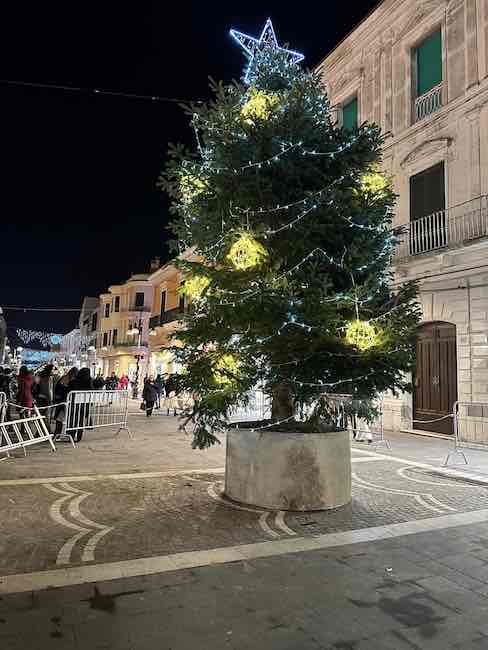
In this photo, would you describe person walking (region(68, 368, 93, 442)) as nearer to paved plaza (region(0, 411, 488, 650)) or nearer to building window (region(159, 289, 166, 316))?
paved plaza (region(0, 411, 488, 650))

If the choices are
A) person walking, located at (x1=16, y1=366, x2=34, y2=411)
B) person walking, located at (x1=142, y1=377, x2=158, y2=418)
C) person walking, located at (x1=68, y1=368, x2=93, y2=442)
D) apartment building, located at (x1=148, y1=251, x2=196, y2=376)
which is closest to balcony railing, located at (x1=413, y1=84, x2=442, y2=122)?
person walking, located at (x1=68, y1=368, x2=93, y2=442)

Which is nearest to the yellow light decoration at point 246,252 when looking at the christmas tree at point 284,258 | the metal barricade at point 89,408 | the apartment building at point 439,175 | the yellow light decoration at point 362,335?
the christmas tree at point 284,258

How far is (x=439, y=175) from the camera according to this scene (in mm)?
13570

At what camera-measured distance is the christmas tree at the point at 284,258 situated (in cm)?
609

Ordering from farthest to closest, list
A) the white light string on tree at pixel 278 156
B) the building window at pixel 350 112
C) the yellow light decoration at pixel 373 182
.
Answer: the building window at pixel 350 112 → the yellow light decoration at pixel 373 182 → the white light string on tree at pixel 278 156

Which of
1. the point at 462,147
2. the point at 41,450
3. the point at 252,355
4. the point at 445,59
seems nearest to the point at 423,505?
the point at 252,355

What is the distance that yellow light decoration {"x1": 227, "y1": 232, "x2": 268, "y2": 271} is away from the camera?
6.21 metres

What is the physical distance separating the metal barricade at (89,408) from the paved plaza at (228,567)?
3619mm

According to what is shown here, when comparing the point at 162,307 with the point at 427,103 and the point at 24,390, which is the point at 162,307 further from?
the point at 24,390

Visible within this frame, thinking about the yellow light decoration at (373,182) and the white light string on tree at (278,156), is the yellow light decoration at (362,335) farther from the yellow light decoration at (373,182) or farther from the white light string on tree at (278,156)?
the white light string on tree at (278,156)

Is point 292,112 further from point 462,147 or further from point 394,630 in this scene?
point 462,147

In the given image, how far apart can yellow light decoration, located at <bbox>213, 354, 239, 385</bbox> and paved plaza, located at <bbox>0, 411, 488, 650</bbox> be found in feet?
4.86

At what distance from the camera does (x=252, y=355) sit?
21.0 feet

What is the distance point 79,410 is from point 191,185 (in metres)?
6.52
